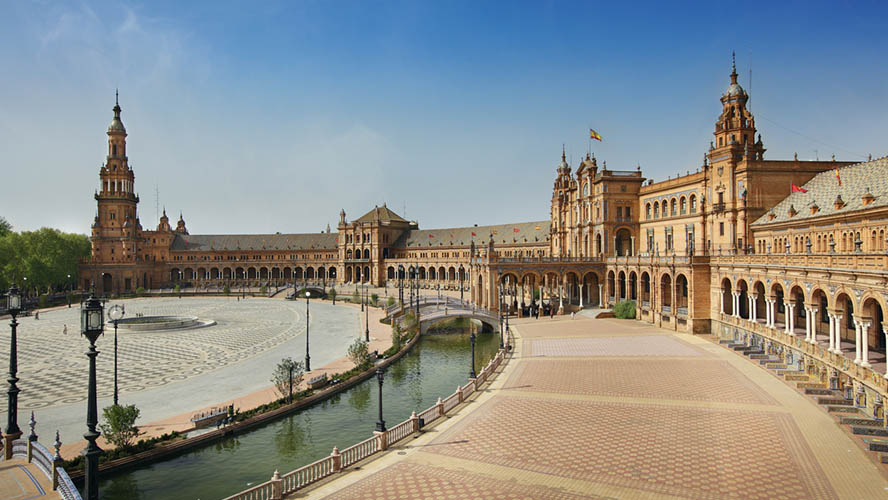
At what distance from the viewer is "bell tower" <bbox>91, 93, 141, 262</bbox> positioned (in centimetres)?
11075

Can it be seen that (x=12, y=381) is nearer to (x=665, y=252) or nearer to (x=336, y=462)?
(x=336, y=462)

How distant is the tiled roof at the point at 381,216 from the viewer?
126 m

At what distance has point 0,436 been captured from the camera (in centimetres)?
2000

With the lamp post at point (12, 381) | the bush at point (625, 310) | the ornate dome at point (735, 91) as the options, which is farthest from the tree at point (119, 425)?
the ornate dome at point (735, 91)

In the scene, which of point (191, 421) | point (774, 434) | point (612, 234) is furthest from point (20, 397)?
point (612, 234)

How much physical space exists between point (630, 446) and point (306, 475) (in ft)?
40.9

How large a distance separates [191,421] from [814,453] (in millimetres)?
27057

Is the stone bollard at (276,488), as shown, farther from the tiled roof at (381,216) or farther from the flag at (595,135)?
the tiled roof at (381,216)

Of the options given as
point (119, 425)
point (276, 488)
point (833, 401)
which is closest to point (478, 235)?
point (833, 401)

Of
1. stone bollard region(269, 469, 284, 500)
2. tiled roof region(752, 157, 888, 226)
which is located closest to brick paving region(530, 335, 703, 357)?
tiled roof region(752, 157, 888, 226)

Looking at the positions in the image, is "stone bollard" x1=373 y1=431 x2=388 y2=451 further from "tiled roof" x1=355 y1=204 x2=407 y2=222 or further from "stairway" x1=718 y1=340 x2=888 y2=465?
"tiled roof" x1=355 y1=204 x2=407 y2=222

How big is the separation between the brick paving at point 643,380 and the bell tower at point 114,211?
10297cm

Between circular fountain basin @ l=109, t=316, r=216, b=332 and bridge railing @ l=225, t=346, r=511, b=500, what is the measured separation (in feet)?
149

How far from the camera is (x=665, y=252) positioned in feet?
201
